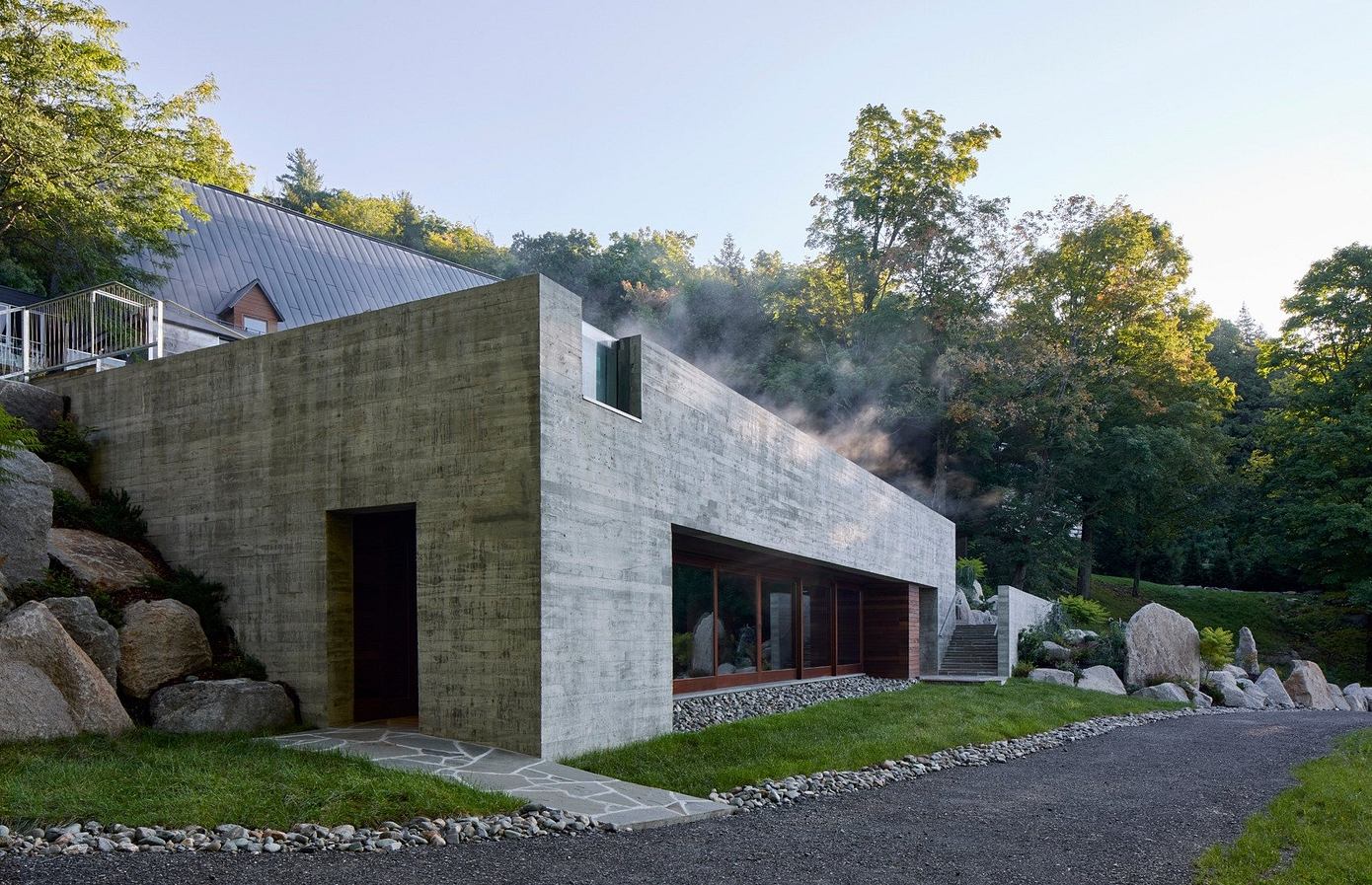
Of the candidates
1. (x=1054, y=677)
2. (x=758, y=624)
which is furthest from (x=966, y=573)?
(x=758, y=624)

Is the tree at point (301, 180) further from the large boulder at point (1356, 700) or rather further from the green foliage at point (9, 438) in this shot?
the large boulder at point (1356, 700)

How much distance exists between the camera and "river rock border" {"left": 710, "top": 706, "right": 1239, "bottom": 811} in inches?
328

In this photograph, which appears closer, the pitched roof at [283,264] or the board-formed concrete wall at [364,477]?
the board-formed concrete wall at [364,477]

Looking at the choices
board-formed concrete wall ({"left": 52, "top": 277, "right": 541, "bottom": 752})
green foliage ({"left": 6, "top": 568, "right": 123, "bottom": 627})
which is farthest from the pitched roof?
green foliage ({"left": 6, "top": 568, "right": 123, "bottom": 627})

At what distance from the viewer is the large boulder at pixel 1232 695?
20.6 meters

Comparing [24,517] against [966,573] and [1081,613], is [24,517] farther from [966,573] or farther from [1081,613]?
[1081,613]

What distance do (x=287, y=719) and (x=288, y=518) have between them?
84.4 inches

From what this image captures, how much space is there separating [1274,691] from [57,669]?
23.5 metres

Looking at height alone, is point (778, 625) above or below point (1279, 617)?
above

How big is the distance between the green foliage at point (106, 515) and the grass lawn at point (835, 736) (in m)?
6.38

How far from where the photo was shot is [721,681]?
1520cm

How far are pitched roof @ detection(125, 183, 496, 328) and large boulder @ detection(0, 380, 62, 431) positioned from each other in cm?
732

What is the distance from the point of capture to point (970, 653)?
75.8 ft

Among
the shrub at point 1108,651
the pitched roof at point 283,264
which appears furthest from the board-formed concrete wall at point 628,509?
the shrub at point 1108,651
